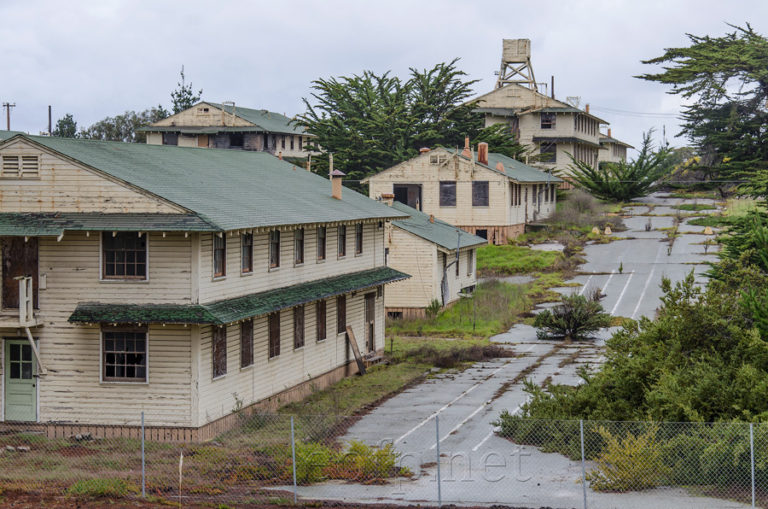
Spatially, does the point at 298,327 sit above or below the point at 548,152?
below

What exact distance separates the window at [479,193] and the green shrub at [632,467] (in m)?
44.8

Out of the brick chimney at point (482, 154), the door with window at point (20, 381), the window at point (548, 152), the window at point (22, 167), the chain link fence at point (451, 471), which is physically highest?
the window at point (548, 152)

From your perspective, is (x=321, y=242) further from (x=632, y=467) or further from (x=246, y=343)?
(x=632, y=467)

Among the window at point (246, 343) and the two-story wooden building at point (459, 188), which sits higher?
the two-story wooden building at point (459, 188)

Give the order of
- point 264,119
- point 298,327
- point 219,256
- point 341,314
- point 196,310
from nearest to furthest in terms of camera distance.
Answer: point 196,310
point 219,256
point 298,327
point 341,314
point 264,119

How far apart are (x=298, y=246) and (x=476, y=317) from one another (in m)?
18.7

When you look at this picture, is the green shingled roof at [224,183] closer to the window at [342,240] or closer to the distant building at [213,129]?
the window at [342,240]

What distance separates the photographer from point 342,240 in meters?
35.4

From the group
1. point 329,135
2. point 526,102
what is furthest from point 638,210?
point 329,135

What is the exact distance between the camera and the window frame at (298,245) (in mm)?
30997

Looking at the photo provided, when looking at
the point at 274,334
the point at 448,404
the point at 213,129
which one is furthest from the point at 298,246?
the point at 213,129

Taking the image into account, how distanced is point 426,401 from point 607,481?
11880 mm

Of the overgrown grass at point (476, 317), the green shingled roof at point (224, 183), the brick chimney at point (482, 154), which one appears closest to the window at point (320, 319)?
the green shingled roof at point (224, 183)

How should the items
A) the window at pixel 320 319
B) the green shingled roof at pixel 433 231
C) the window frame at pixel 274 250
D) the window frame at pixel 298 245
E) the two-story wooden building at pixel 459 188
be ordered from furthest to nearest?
the two-story wooden building at pixel 459 188 → the green shingled roof at pixel 433 231 → the window at pixel 320 319 → the window frame at pixel 298 245 → the window frame at pixel 274 250
